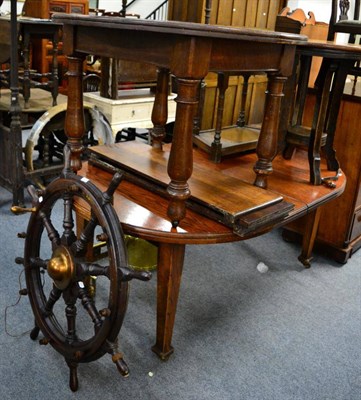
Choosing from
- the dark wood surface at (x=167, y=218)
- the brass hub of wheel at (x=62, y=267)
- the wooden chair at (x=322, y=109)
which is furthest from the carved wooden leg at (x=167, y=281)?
the wooden chair at (x=322, y=109)

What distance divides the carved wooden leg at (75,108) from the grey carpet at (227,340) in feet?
2.49

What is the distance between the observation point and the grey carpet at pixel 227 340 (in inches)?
67.3

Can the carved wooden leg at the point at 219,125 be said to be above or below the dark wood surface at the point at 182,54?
below

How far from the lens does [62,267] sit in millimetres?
1551

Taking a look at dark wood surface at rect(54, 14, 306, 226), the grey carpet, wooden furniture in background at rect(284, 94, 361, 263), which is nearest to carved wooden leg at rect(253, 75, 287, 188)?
dark wood surface at rect(54, 14, 306, 226)

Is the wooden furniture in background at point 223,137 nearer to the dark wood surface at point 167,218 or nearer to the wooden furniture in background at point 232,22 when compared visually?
the dark wood surface at point 167,218

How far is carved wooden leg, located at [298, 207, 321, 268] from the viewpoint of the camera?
255 centimetres

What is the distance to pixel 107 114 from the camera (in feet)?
11.8

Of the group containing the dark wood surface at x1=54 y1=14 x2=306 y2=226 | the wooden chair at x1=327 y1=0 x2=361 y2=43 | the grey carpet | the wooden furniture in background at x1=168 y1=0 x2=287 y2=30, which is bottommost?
the grey carpet

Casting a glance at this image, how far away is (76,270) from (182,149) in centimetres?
53

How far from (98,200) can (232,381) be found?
861 millimetres

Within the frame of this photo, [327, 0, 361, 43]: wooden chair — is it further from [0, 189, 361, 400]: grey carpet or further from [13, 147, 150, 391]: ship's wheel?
[13, 147, 150, 391]: ship's wheel

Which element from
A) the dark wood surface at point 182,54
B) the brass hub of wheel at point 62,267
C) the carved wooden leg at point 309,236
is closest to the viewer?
the dark wood surface at point 182,54

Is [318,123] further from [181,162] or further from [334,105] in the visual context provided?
[181,162]
